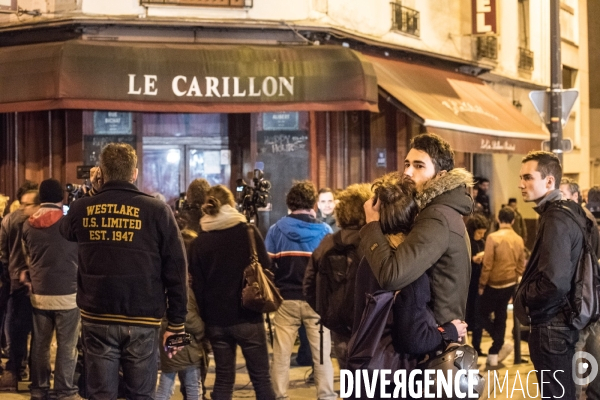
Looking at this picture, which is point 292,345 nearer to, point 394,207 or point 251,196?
point 251,196

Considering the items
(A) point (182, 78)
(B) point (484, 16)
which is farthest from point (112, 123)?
(B) point (484, 16)

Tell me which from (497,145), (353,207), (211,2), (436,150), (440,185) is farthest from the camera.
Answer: (497,145)

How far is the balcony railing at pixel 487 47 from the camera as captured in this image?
18.5 metres

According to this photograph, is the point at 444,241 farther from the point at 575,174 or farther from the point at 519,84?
the point at 575,174

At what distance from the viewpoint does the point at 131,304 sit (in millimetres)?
5871

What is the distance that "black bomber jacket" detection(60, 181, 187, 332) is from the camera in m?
5.88

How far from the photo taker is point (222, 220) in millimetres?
7273

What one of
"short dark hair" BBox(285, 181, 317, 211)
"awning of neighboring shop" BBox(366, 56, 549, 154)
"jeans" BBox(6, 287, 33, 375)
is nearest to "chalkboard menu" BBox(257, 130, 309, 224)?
"awning of neighboring shop" BBox(366, 56, 549, 154)

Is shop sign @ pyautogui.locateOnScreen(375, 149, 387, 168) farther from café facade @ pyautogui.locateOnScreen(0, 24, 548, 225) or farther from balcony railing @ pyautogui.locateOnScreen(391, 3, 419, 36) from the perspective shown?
balcony railing @ pyautogui.locateOnScreen(391, 3, 419, 36)

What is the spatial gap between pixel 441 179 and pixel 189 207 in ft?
12.4

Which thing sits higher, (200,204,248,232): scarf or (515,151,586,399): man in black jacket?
(200,204,248,232): scarf

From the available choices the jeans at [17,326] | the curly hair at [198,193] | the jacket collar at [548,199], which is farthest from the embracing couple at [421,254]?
the jeans at [17,326]

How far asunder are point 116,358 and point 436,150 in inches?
96.8

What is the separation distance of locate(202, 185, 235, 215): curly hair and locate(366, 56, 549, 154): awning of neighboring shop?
21.2ft
